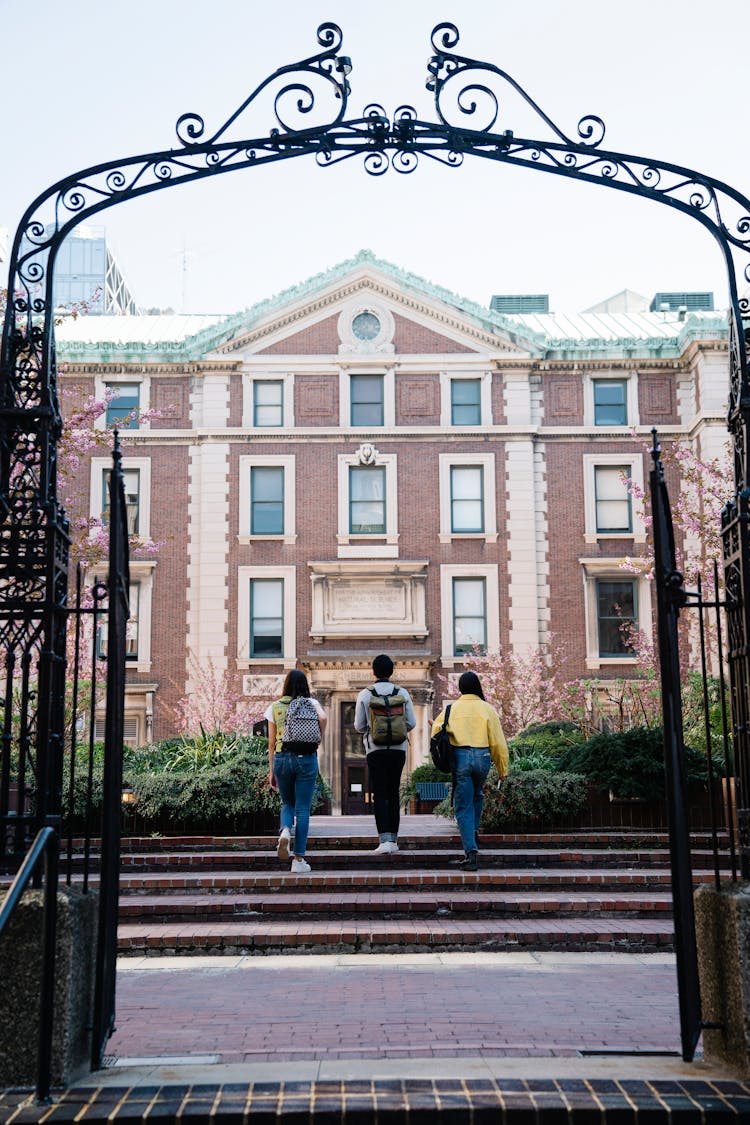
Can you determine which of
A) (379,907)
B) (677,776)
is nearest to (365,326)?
(379,907)

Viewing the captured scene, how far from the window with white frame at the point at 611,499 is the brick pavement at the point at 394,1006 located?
24.4 metres

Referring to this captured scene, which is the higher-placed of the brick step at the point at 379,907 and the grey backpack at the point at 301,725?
the grey backpack at the point at 301,725

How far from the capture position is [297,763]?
10.6m

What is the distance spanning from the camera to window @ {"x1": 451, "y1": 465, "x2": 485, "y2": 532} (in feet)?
105

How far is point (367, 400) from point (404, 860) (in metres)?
22.7

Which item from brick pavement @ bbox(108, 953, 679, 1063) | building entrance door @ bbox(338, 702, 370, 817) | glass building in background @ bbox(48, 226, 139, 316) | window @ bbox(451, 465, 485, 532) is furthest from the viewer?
glass building in background @ bbox(48, 226, 139, 316)

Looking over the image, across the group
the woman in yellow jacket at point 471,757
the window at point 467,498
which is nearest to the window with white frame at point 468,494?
the window at point 467,498

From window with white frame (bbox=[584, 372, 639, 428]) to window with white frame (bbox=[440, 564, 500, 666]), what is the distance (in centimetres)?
510

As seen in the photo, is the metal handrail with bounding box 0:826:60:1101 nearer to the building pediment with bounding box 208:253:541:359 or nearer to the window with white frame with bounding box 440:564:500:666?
the window with white frame with bounding box 440:564:500:666

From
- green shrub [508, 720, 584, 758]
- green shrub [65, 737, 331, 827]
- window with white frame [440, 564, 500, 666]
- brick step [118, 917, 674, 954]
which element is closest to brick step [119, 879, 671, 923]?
brick step [118, 917, 674, 954]

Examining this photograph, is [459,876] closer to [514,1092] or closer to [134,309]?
[514,1092]

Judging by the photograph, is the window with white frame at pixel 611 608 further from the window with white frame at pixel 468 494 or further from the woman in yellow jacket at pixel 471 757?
the woman in yellow jacket at pixel 471 757

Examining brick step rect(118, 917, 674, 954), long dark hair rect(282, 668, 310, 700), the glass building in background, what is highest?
the glass building in background

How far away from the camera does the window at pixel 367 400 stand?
107 feet
